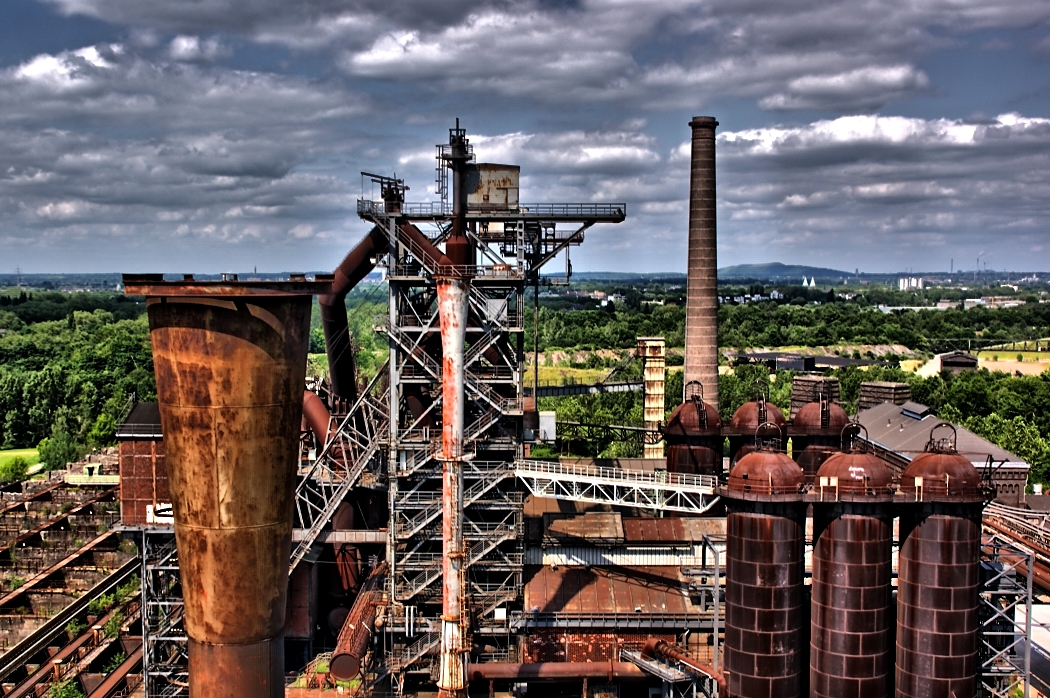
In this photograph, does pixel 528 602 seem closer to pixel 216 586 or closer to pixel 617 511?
pixel 617 511

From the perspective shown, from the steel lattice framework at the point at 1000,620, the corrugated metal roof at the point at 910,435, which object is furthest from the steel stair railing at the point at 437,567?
the corrugated metal roof at the point at 910,435

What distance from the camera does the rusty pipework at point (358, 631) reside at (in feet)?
83.3

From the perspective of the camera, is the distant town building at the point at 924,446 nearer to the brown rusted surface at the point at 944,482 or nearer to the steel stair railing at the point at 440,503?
the brown rusted surface at the point at 944,482

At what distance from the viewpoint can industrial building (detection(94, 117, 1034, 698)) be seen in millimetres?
21578

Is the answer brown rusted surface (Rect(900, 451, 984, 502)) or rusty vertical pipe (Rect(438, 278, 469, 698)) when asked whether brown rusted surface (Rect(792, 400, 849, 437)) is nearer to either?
brown rusted surface (Rect(900, 451, 984, 502))

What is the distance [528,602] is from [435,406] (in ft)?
21.7

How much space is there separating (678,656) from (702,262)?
2054 cm

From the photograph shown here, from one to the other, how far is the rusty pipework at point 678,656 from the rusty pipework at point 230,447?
56.4 feet

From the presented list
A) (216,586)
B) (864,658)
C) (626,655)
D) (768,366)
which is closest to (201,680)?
(216,586)

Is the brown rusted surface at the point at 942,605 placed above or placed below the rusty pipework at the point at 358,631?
above

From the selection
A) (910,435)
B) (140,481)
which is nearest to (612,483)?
(140,481)

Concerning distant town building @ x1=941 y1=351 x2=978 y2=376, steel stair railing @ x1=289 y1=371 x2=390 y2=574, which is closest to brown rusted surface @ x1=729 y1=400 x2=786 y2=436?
steel stair railing @ x1=289 y1=371 x2=390 y2=574

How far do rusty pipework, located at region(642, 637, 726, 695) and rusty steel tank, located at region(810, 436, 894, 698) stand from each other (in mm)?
2523

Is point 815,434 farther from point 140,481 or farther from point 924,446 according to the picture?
point 140,481
